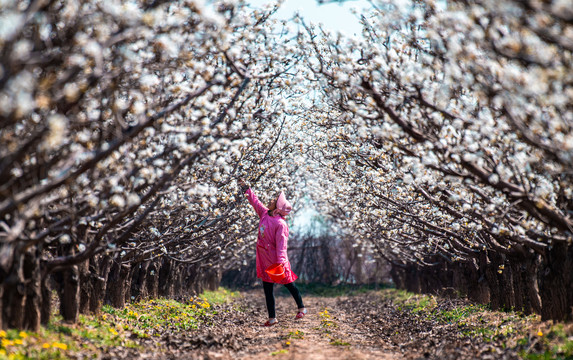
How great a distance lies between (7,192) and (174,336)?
413 centimetres

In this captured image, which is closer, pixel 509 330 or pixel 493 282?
pixel 509 330

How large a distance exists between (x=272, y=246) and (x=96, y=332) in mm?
3772

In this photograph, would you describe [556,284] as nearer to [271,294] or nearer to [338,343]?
[338,343]

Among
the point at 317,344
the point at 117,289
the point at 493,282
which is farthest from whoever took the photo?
the point at 493,282

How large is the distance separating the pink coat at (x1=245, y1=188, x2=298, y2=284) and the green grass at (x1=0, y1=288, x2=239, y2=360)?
1.85m

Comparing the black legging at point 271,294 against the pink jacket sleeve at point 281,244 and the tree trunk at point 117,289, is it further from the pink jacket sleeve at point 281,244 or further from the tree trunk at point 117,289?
the tree trunk at point 117,289

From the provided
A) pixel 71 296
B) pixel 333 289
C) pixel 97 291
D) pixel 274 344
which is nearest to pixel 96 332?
Result: pixel 71 296

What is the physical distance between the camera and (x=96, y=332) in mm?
7539

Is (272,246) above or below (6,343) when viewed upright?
above

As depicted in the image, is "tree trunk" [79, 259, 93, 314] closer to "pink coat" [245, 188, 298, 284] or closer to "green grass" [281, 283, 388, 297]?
"pink coat" [245, 188, 298, 284]

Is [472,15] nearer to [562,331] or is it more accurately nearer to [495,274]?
[562,331]

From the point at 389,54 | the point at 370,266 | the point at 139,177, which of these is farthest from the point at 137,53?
the point at 370,266

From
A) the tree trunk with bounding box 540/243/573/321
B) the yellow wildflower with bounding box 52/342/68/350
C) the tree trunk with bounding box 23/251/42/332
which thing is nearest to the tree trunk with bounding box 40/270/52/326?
the tree trunk with bounding box 23/251/42/332

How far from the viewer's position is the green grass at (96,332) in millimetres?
5656
